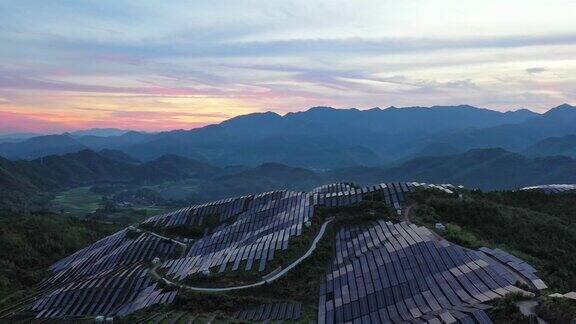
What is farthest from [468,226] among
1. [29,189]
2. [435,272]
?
[29,189]

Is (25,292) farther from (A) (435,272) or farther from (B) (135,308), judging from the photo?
(A) (435,272)

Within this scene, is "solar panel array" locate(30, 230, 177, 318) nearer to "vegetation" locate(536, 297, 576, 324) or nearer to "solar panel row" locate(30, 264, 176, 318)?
"solar panel row" locate(30, 264, 176, 318)

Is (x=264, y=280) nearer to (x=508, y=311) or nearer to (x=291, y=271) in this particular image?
(x=291, y=271)

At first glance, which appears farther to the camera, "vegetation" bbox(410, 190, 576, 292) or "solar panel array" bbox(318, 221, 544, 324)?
"vegetation" bbox(410, 190, 576, 292)

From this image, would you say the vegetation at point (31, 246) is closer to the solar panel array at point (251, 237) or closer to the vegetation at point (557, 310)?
the solar panel array at point (251, 237)

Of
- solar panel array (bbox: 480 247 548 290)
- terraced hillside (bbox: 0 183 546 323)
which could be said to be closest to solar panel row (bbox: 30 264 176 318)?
terraced hillside (bbox: 0 183 546 323)
